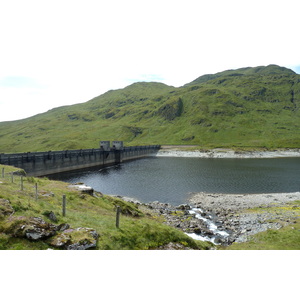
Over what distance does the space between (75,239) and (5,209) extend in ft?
16.1

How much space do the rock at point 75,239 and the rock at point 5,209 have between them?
3.47 m

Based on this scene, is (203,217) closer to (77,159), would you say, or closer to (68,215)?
(68,215)

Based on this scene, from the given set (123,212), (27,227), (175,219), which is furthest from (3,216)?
(175,219)

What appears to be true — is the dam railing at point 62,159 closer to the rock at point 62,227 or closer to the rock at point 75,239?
the rock at point 62,227

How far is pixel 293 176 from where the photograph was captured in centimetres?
7606

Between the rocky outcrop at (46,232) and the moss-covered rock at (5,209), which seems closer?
the rocky outcrop at (46,232)

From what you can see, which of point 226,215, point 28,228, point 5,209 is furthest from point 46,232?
point 226,215

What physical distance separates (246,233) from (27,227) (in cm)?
2509

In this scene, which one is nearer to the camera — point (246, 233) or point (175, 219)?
point (246, 233)

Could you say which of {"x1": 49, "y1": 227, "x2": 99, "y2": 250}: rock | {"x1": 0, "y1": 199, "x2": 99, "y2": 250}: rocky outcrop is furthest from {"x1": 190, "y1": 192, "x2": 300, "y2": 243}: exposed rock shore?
{"x1": 0, "y1": 199, "x2": 99, "y2": 250}: rocky outcrop

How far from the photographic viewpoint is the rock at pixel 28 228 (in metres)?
12.7

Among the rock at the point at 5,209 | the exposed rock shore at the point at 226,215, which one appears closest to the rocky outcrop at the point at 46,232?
the rock at the point at 5,209

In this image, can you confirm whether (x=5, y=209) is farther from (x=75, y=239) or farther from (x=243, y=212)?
(x=243, y=212)

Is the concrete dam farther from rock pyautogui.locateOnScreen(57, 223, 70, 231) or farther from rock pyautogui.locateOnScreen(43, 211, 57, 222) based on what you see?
rock pyautogui.locateOnScreen(57, 223, 70, 231)
